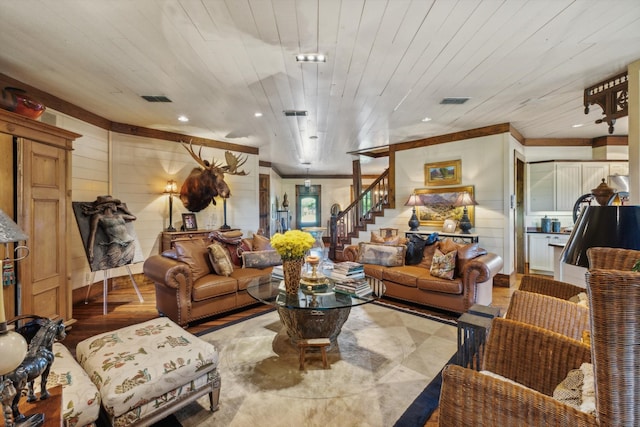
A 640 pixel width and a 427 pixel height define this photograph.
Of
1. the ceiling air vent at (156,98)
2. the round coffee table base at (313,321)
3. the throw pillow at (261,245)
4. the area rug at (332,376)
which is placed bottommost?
the area rug at (332,376)

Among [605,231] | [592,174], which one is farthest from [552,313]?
[592,174]

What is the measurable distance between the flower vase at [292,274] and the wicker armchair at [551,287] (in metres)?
1.82

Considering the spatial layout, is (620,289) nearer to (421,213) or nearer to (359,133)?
(359,133)

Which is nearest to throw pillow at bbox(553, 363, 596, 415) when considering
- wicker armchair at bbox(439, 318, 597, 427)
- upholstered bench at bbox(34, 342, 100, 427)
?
wicker armchair at bbox(439, 318, 597, 427)

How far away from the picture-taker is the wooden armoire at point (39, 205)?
253 cm

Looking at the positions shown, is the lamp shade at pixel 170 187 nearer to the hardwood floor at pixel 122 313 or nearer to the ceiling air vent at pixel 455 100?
the hardwood floor at pixel 122 313

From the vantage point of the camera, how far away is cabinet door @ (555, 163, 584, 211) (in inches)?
216

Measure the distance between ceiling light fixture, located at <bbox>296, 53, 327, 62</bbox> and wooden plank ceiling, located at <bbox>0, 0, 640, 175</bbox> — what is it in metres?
Answer: 0.06

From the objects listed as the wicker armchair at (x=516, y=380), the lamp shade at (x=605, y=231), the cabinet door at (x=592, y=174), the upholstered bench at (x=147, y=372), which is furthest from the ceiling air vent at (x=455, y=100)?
the upholstered bench at (x=147, y=372)

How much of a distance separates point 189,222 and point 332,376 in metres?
4.28

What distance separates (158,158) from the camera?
200 inches

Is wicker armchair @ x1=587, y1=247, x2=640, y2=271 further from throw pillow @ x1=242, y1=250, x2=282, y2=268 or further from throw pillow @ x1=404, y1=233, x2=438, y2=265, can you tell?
throw pillow @ x1=242, y1=250, x2=282, y2=268

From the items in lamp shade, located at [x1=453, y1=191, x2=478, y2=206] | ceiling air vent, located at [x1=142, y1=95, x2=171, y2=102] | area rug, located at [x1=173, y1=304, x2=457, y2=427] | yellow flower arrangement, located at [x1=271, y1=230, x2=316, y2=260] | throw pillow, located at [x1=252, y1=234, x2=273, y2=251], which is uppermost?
ceiling air vent, located at [x1=142, y1=95, x2=171, y2=102]

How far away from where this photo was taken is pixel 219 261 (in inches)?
139
